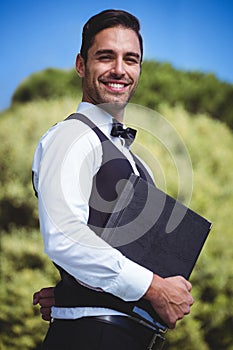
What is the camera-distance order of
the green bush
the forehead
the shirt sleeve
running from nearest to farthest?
the shirt sleeve
the forehead
the green bush

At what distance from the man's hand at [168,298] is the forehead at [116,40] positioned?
1.83ft

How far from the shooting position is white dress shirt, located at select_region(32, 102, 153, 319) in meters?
1.29

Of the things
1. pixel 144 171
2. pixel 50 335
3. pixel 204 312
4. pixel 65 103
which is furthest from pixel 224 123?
pixel 50 335

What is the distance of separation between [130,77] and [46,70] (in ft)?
11.8

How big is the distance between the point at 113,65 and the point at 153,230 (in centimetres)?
42

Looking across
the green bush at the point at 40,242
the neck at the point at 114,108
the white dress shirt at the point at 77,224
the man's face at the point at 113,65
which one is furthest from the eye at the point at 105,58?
the green bush at the point at 40,242

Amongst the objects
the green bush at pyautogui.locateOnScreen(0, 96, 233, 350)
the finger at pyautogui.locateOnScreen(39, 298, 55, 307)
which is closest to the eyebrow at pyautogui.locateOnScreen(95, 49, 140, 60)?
the finger at pyautogui.locateOnScreen(39, 298, 55, 307)

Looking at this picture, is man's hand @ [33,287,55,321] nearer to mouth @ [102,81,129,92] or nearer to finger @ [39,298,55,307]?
finger @ [39,298,55,307]

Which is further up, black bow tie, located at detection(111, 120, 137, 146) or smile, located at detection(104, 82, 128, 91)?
smile, located at detection(104, 82, 128, 91)

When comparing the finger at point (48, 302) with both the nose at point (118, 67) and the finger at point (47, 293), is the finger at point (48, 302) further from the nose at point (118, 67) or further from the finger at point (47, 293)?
the nose at point (118, 67)

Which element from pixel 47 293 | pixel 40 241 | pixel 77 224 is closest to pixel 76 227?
pixel 77 224

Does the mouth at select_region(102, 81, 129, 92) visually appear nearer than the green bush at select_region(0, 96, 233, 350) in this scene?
Yes

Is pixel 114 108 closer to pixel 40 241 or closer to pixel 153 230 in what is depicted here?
pixel 153 230

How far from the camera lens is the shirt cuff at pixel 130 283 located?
1.29 m
